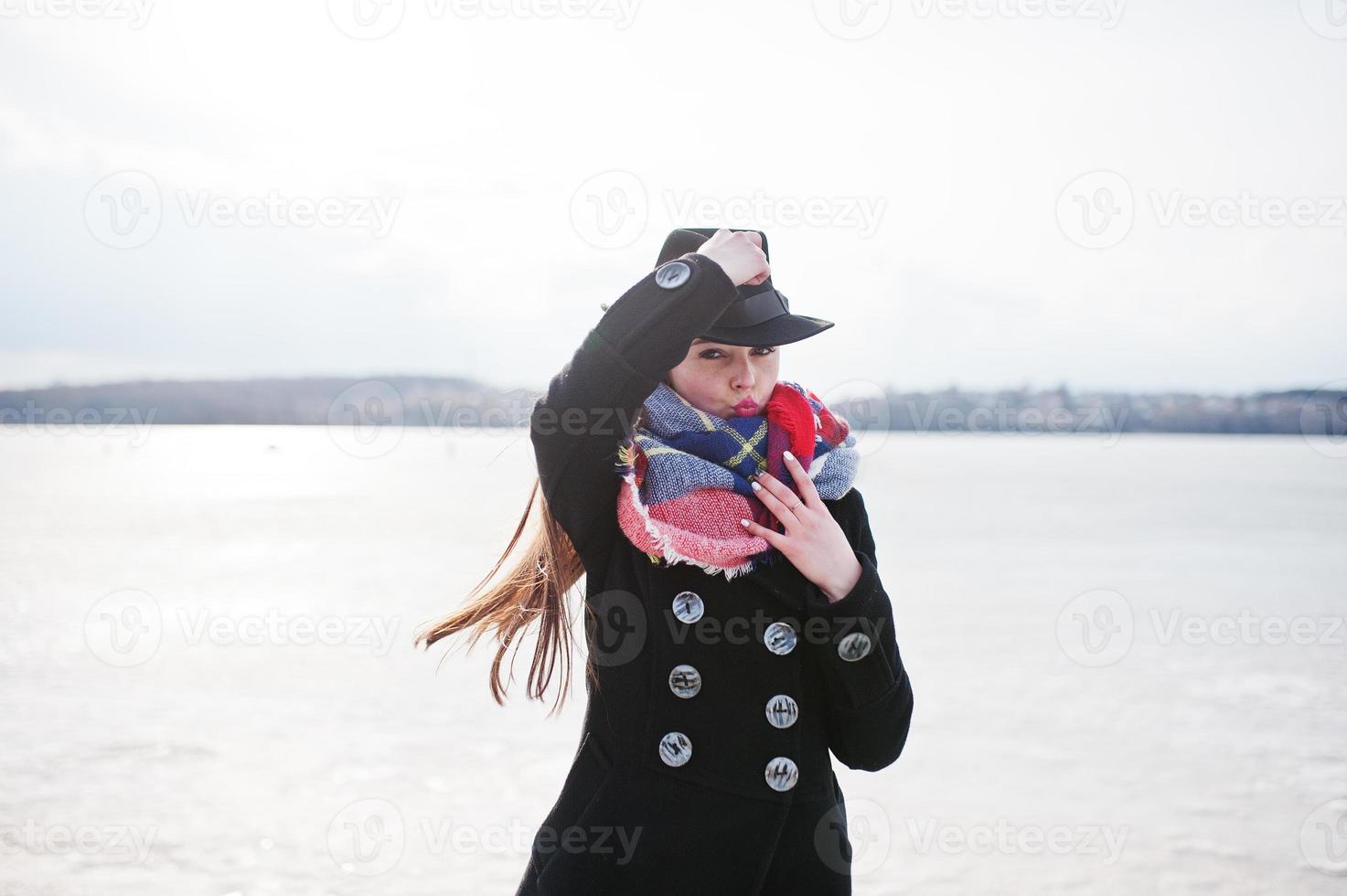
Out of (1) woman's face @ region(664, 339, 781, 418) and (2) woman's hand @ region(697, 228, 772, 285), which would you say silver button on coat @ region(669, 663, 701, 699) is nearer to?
(1) woman's face @ region(664, 339, 781, 418)

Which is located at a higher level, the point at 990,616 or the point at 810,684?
the point at 810,684

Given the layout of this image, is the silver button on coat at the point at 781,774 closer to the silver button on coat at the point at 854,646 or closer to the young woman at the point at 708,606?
the young woman at the point at 708,606

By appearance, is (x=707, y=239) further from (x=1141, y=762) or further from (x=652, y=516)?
(x=1141, y=762)

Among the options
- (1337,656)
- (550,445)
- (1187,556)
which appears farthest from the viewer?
(1187,556)

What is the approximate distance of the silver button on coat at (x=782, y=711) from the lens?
192cm

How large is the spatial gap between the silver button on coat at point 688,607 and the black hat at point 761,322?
0.48m

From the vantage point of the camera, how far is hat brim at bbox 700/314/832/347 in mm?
1956

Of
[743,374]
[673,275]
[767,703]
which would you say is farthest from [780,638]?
[673,275]

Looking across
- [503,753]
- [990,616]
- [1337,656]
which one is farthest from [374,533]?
[1337,656]

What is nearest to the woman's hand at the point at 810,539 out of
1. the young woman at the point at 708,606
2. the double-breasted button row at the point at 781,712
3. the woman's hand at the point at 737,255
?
the young woman at the point at 708,606

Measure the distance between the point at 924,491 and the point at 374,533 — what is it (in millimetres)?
15759

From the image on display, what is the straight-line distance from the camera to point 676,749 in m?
1.90

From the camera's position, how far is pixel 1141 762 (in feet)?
19.4

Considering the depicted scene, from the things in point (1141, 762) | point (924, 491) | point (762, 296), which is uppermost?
point (762, 296)
